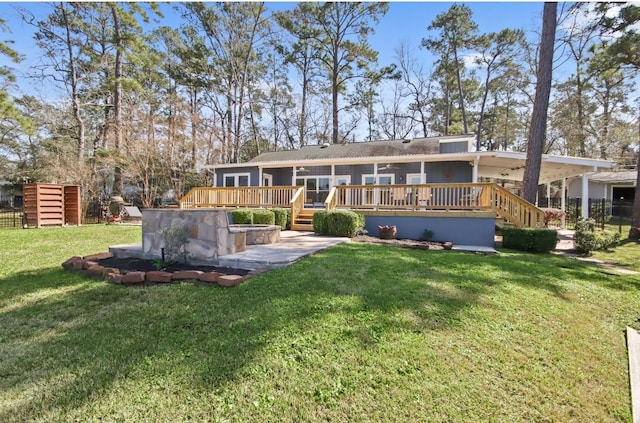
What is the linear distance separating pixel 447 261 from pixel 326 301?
3.07 m

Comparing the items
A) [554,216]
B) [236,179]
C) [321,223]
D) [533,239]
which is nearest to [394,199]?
[321,223]

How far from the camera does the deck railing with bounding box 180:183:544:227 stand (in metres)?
8.46

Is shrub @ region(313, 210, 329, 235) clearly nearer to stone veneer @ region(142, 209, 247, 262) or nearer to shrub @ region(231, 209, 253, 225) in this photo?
shrub @ region(231, 209, 253, 225)

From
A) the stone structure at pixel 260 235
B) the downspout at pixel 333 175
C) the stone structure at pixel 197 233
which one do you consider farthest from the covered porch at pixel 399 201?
the stone structure at pixel 197 233

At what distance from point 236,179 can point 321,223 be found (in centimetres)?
941

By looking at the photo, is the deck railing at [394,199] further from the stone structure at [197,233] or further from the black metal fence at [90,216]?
the stone structure at [197,233]

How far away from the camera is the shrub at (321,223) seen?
873 cm

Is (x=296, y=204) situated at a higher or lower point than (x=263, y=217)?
higher

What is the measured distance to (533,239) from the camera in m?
7.55

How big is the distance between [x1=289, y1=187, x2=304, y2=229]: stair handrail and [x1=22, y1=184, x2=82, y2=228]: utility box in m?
8.28

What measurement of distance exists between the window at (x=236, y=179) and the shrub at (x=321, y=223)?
8.59 metres

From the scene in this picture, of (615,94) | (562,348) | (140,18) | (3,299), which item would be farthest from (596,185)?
(140,18)

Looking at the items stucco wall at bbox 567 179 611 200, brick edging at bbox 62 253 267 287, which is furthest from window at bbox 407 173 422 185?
stucco wall at bbox 567 179 611 200

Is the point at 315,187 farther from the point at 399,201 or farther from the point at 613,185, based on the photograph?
the point at 613,185
